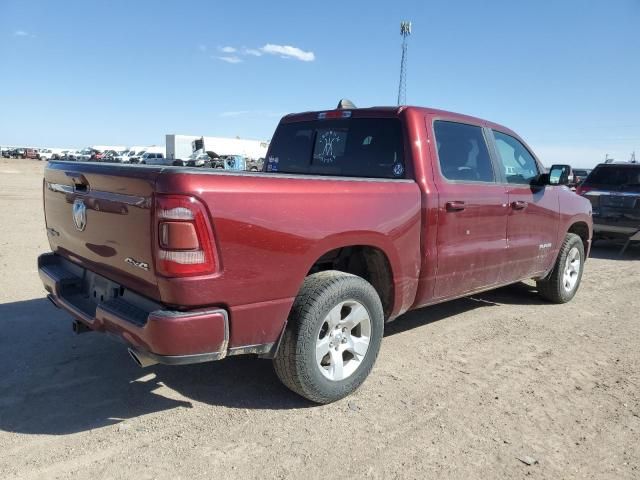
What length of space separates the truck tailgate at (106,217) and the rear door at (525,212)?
3279 millimetres

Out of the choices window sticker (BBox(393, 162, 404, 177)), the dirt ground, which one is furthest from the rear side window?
the dirt ground

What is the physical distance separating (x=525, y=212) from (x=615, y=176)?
678cm

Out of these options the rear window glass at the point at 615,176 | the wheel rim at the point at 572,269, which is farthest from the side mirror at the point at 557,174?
the rear window glass at the point at 615,176

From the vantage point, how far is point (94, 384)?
11.5 feet

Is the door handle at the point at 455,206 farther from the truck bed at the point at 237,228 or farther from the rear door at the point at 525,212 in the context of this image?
the rear door at the point at 525,212

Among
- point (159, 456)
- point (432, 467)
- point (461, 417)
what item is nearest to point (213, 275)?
point (159, 456)

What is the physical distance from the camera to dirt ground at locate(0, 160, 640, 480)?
2.68 metres

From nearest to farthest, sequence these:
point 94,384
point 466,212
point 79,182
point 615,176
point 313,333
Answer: point 313,333 < point 79,182 < point 94,384 < point 466,212 < point 615,176

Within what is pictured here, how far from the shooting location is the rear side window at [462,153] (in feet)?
13.3

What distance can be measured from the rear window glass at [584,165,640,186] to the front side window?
605 centimetres

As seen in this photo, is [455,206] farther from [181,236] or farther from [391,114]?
[181,236]

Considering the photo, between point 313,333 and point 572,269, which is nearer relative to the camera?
point 313,333

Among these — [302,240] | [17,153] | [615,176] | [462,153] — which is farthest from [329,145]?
[17,153]

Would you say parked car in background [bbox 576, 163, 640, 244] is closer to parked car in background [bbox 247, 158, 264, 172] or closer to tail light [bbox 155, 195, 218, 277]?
parked car in background [bbox 247, 158, 264, 172]
